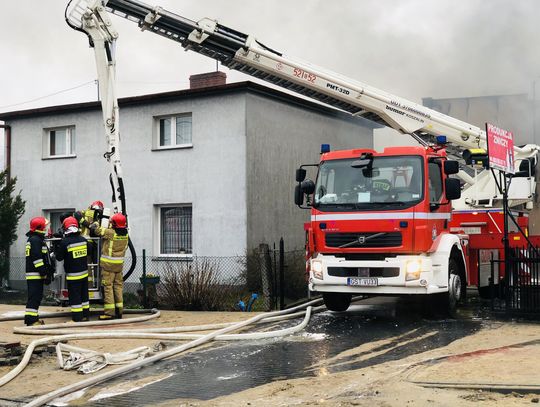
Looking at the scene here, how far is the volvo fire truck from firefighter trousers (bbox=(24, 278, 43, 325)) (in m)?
2.78

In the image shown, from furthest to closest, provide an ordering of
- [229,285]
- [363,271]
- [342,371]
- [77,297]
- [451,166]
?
[229,285] → [77,297] → [451,166] → [363,271] → [342,371]

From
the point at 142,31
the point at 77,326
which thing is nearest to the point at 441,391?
the point at 77,326

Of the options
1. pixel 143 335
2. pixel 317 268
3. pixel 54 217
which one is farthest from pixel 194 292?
pixel 54 217

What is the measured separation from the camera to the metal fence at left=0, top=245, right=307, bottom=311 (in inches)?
511

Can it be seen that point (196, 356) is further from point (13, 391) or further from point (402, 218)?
point (402, 218)

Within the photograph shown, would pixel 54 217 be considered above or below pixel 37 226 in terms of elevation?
above

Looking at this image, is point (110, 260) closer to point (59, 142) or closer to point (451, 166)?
point (451, 166)

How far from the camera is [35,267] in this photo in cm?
1098

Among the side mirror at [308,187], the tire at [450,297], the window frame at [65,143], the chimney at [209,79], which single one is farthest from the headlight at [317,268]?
the window frame at [65,143]

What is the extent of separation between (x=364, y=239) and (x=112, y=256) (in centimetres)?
455

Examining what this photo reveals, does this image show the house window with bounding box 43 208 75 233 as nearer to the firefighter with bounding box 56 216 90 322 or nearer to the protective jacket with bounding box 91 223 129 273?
the protective jacket with bounding box 91 223 129 273

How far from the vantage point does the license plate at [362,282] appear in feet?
33.6

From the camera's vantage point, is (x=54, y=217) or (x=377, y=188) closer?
(x=377, y=188)

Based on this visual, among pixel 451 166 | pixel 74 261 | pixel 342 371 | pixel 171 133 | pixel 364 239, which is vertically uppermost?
pixel 171 133
